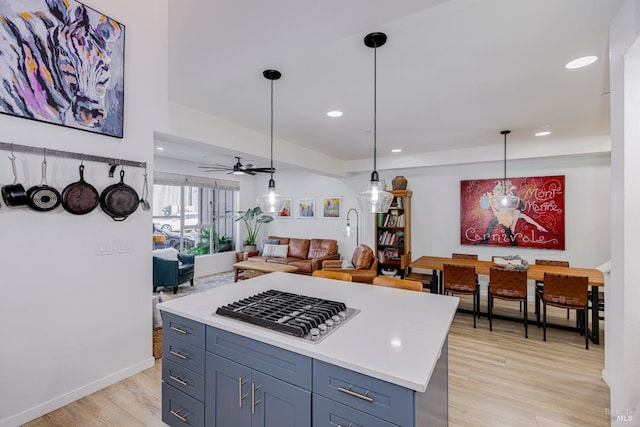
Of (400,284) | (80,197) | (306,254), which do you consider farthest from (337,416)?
(306,254)

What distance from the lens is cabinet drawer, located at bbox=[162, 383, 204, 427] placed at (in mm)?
1789

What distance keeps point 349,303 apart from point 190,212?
5711 mm

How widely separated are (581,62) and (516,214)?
3338 mm

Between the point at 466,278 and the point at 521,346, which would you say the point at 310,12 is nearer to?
the point at 466,278

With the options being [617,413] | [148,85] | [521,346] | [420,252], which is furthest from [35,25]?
[420,252]

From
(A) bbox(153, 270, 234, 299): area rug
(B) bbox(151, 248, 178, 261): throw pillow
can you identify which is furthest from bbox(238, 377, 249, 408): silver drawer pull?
(B) bbox(151, 248, 178, 261): throw pillow

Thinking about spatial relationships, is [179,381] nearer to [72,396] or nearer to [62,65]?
[72,396]

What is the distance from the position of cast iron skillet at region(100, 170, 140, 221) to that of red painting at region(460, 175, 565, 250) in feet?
16.0

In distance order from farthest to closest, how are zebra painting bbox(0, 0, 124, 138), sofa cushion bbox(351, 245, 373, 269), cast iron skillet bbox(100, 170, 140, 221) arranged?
sofa cushion bbox(351, 245, 373, 269) < cast iron skillet bbox(100, 170, 140, 221) < zebra painting bbox(0, 0, 124, 138)

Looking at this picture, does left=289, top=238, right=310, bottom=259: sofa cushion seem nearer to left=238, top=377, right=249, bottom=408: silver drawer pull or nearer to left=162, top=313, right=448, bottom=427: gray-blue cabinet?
left=162, top=313, right=448, bottom=427: gray-blue cabinet

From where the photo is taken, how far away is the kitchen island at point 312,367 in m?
1.18

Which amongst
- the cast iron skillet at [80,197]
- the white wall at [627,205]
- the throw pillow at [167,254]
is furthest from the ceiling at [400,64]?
the throw pillow at [167,254]

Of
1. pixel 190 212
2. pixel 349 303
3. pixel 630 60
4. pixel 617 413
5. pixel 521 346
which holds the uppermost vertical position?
pixel 630 60

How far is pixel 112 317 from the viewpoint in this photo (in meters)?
2.49
